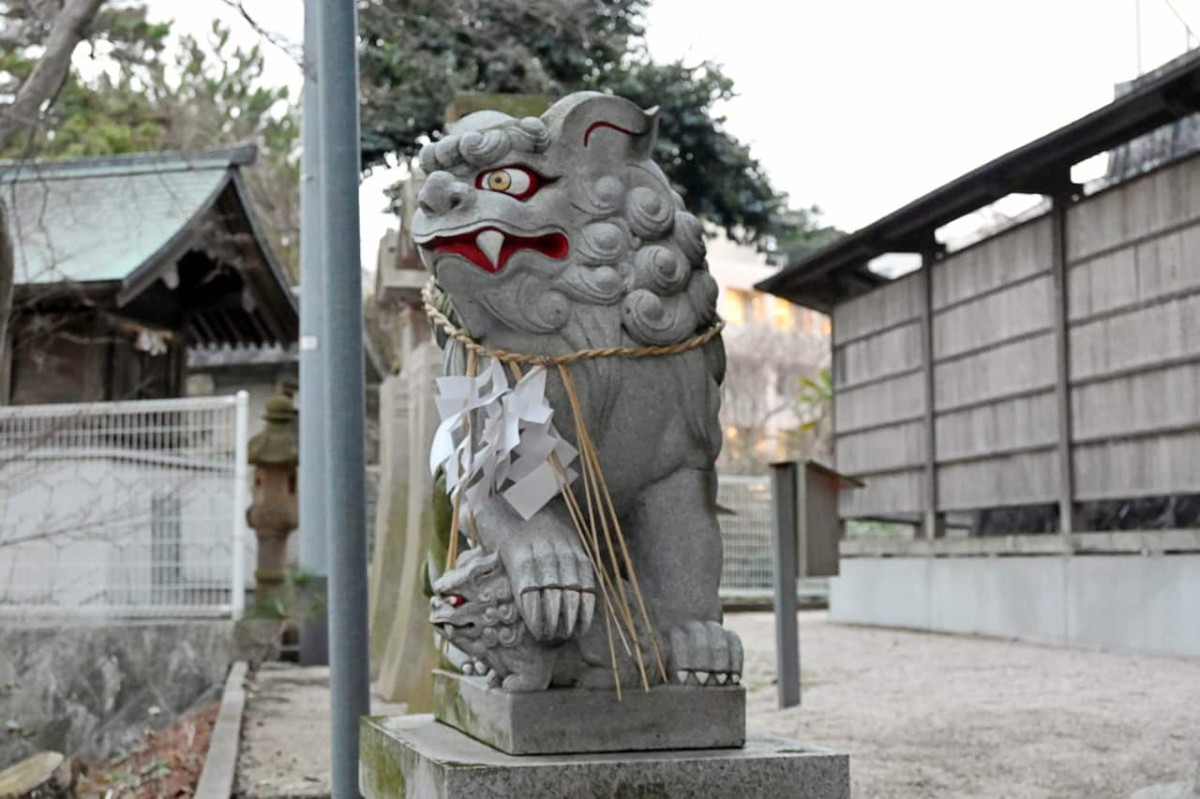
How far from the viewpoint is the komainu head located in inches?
130

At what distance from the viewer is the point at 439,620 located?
3.15 metres

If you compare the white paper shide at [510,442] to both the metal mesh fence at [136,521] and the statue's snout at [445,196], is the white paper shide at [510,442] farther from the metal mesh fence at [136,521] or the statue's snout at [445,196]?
the metal mesh fence at [136,521]

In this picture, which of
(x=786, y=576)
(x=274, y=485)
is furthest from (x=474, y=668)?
(x=274, y=485)

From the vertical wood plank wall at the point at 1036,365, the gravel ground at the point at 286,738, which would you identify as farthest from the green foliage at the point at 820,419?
the gravel ground at the point at 286,738

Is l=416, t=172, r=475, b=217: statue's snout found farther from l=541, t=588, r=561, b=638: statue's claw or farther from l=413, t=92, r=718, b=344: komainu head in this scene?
l=541, t=588, r=561, b=638: statue's claw

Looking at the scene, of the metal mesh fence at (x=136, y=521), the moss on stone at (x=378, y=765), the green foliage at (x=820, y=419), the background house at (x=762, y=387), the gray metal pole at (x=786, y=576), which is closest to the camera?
the moss on stone at (x=378, y=765)

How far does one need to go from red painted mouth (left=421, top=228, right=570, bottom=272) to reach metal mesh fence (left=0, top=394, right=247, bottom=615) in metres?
8.77

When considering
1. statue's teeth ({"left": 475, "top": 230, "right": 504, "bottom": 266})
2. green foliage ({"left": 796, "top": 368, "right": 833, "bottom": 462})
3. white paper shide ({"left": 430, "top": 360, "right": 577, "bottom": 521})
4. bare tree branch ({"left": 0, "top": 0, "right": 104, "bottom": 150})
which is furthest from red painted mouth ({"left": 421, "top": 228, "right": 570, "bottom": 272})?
green foliage ({"left": 796, "top": 368, "right": 833, "bottom": 462})

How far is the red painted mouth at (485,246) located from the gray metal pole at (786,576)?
5226mm

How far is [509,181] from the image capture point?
3363 millimetres

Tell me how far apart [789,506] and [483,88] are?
8877mm

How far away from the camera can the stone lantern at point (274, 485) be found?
42.9 ft

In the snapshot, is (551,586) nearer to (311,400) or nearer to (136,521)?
(311,400)

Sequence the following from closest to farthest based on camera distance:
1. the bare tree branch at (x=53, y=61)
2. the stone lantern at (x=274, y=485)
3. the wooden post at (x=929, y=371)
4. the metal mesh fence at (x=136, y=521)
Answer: the bare tree branch at (x=53, y=61)
the metal mesh fence at (x=136, y=521)
the stone lantern at (x=274, y=485)
the wooden post at (x=929, y=371)
